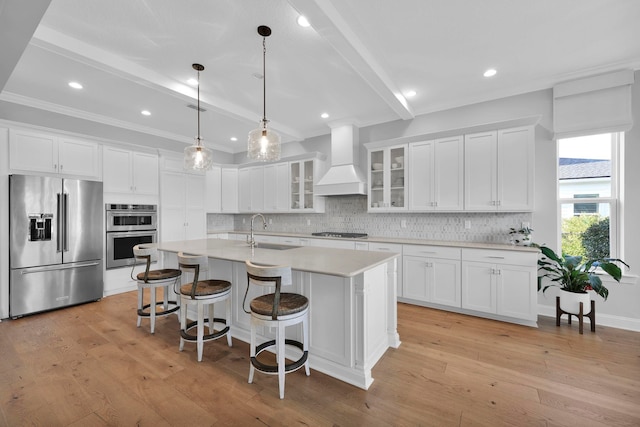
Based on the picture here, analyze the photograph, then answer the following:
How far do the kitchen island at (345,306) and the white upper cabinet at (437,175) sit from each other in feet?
5.63

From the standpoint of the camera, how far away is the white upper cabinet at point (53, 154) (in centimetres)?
338

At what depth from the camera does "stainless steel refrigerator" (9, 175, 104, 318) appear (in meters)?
3.32

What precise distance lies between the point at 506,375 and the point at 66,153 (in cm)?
572

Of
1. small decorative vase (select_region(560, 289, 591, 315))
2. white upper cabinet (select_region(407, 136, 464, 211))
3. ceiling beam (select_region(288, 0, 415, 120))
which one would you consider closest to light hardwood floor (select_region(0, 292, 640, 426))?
small decorative vase (select_region(560, 289, 591, 315))

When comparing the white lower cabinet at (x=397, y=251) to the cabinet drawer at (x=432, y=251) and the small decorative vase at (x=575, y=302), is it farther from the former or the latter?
the small decorative vase at (x=575, y=302)

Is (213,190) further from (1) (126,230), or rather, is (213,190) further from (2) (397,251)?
(2) (397,251)

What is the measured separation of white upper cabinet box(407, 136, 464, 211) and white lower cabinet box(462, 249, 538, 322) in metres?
0.78

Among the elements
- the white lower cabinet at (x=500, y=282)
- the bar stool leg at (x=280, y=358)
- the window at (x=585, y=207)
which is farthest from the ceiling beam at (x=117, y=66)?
the window at (x=585, y=207)

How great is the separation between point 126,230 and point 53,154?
1370mm

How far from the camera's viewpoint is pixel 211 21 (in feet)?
7.16

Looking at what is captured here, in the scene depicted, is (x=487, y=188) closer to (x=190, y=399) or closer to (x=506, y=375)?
(x=506, y=375)

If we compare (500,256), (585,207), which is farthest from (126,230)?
(585,207)

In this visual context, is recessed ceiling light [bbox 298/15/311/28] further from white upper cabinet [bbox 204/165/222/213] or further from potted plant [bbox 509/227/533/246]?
white upper cabinet [bbox 204/165/222/213]

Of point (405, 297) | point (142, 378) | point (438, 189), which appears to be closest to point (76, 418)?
point (142, 378)
